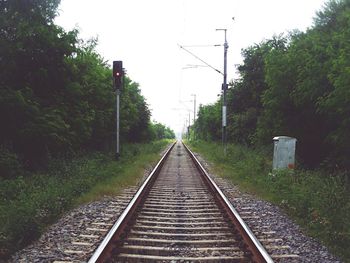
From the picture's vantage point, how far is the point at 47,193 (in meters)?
9.50

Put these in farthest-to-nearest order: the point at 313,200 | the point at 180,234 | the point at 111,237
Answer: the point at 313,200, the point at 180,234, the point at 111,237

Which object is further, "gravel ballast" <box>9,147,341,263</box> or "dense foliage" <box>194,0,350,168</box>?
"dense foliage" <box>194,0,350,168</box>

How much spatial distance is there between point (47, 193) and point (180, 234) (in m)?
4.10

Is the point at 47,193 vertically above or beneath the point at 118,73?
beneath

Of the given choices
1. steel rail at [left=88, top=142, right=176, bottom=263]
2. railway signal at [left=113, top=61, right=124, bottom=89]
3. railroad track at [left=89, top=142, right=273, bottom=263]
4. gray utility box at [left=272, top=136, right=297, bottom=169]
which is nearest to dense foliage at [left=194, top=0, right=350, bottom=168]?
gray utility box at [left=272, top=136, right=297, bottom=169]

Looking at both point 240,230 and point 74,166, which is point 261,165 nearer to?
point 74,166

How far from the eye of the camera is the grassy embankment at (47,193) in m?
6.43

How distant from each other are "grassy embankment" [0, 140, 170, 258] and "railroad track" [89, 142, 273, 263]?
53.6 inches

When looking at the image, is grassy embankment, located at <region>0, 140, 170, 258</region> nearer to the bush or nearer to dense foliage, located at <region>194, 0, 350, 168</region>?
the bush

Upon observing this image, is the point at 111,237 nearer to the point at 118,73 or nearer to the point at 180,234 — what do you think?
the point at 180,234

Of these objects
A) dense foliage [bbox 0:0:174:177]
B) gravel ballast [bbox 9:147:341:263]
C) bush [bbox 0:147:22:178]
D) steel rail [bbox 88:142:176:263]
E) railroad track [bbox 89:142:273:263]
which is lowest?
gravel ballast [bbox 9:147:341:263]

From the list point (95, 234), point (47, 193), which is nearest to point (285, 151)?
point (47, 193)

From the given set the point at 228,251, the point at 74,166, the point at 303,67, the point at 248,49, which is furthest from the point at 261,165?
the point at 248,49

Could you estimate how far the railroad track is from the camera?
555 cm
